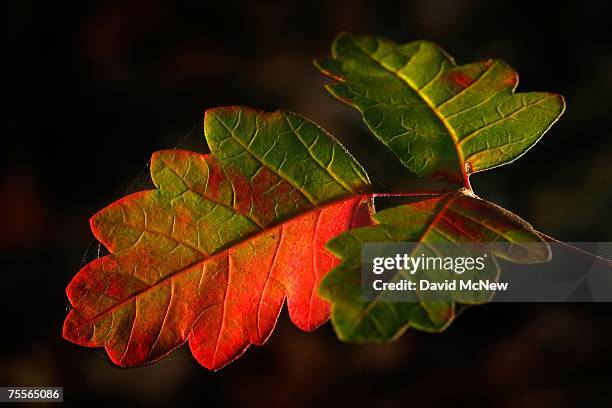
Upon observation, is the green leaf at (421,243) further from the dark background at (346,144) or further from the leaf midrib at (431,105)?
the dark background at (346,144)

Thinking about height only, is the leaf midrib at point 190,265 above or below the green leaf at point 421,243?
below

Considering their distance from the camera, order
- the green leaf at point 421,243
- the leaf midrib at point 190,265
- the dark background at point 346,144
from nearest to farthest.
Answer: the green leaf at point 421,243 < the leaf midrib at point 190,265 < the dark background at point 346,144

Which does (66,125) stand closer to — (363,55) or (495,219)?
(363,55)

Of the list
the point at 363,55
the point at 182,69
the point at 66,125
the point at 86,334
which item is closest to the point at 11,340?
the point at 66,125

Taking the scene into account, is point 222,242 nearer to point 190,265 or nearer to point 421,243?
point 190,265

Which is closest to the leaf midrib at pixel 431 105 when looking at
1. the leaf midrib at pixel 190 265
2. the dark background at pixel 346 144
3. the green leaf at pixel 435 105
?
the green leaf at pixel 435 105

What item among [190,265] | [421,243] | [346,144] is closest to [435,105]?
[421,243]
